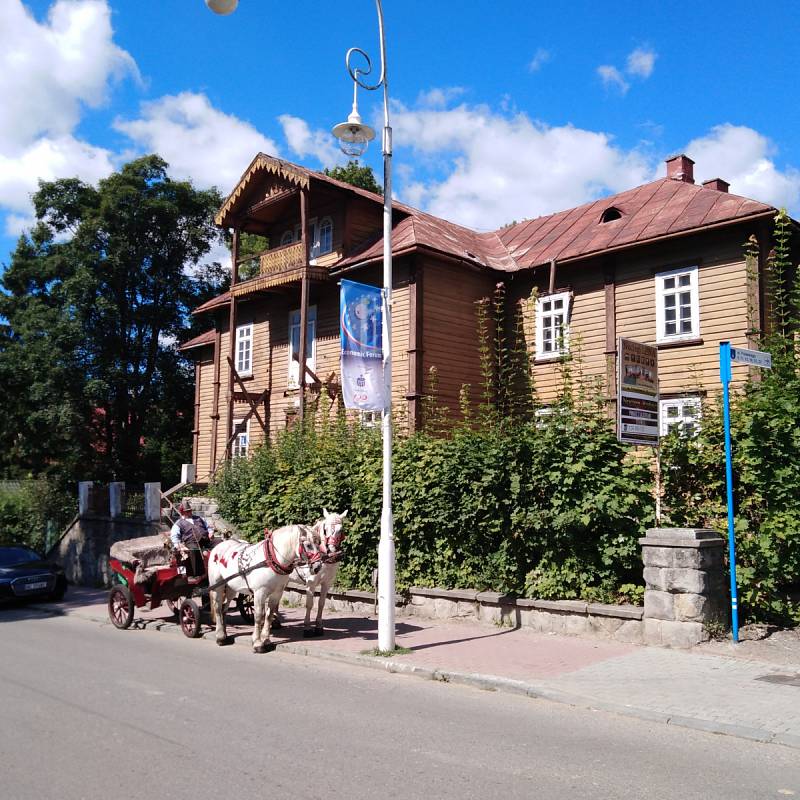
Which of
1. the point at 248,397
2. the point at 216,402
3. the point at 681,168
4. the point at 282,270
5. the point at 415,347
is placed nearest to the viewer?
the point at 415,347

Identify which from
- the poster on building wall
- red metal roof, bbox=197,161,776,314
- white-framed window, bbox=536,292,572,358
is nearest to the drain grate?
the poster on building wall

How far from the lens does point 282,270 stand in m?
25.0

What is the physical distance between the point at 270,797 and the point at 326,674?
435cm

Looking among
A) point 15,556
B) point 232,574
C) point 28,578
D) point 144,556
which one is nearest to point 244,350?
point 15,556

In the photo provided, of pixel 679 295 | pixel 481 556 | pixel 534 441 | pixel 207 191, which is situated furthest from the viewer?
pixel 207 191

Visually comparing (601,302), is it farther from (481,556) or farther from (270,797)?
(270,797)

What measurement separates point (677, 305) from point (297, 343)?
12.7 m

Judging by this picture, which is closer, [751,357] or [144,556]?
[751,357]

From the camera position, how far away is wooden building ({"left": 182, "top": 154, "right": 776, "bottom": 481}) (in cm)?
1881

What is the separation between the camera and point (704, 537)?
968 centimetres

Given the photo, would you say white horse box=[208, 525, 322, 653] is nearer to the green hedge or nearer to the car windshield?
the green hedge

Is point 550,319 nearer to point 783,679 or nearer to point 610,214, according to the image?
point 610,214

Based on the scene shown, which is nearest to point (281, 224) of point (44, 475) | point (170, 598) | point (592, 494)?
point (44, 475)

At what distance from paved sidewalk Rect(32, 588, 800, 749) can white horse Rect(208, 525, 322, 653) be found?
44 centimetres
